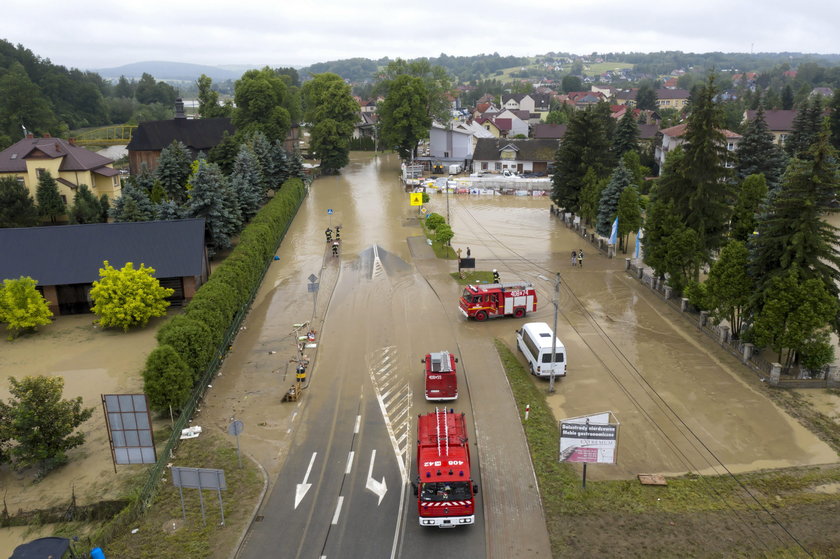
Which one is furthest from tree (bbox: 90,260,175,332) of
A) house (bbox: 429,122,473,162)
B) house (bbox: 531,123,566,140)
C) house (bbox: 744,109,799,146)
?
house (bbox: 744,109,799,146)

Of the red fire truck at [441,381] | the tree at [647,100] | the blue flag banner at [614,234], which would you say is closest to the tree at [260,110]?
the blue flag banner at [614,234]

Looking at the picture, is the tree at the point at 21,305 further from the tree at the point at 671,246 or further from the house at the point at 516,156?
the house at the point at 516,156

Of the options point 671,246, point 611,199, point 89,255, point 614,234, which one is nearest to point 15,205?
point 89,255

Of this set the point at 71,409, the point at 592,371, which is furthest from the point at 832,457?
the point at 71,409

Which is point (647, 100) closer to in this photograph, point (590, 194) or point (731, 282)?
point (590, 194)

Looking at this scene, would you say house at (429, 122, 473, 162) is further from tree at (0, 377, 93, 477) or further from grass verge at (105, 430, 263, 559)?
tree at (0, 377, 93, 477)
